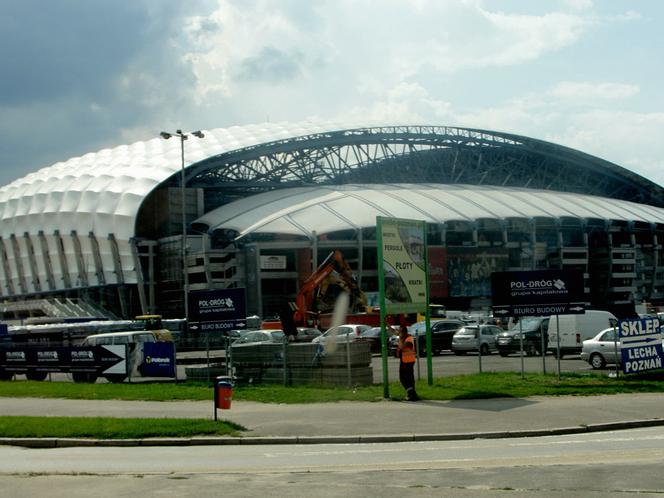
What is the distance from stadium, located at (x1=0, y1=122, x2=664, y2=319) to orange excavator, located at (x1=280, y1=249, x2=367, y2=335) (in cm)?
2114

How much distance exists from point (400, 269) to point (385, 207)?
56.0 meters

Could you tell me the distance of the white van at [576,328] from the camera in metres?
39.4

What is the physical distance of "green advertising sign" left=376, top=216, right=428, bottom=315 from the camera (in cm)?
2483

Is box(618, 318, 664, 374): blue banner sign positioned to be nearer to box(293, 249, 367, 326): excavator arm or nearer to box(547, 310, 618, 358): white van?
box(547, 310, 618, 358): white van

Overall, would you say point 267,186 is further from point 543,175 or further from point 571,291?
point 571,291

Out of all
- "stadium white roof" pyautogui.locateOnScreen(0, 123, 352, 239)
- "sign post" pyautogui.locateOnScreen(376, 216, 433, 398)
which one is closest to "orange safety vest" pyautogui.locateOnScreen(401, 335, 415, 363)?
"sign post" pyautogui.locateOnScreen(376, 216, 433, 398)

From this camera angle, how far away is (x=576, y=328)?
40062 millimetres

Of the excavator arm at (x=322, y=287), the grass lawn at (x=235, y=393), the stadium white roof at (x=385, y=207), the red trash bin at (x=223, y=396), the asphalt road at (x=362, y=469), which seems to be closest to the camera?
the asphalt road at (x=362, y=469)

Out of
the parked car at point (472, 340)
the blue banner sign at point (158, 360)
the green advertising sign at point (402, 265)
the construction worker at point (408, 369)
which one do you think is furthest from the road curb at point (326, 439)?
the parked car at point (472, 340)

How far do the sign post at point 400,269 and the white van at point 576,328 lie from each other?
13.6 metres

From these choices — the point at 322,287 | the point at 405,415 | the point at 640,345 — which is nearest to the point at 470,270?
the point at 322,287

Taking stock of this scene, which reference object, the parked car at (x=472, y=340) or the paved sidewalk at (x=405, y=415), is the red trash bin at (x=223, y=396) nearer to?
the paved sidewalk at (x=405, y=415)

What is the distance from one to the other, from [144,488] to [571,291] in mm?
18314

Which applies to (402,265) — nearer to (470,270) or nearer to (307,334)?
(307,334)
